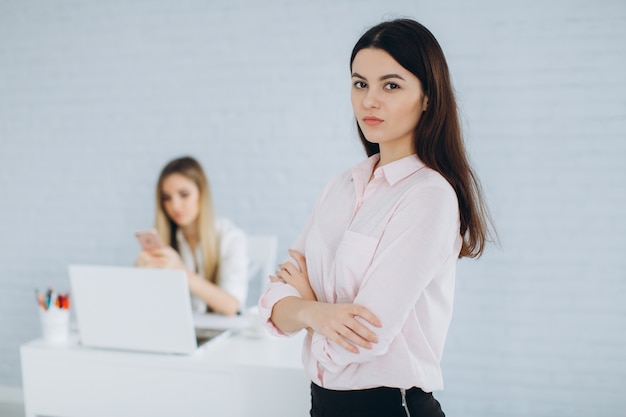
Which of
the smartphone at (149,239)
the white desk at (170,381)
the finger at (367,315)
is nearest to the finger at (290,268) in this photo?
the finger at (367,315)

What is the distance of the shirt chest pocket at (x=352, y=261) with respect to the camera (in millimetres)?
1081

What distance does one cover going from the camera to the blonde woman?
2.28 meters

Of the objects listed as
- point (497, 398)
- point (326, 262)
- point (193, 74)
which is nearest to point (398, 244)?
point (326, 262)

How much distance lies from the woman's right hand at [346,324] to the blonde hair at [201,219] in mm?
1302

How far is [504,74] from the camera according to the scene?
7.76 ft

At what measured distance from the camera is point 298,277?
124cm

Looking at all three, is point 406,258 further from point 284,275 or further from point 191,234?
point 191,234

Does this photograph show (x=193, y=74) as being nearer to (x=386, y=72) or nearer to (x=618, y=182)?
(x=386, y=72)

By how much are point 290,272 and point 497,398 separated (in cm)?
169

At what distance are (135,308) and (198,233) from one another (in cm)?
82

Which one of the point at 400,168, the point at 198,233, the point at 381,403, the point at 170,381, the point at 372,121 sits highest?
the point at 372,121

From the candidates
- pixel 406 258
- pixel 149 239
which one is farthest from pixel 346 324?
pixel 149 239

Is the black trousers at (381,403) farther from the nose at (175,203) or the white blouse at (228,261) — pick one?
the nose at (175,203)

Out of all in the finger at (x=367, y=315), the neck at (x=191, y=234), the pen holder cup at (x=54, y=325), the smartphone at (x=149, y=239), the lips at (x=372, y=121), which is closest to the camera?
the finger at (x=367, y=315)
